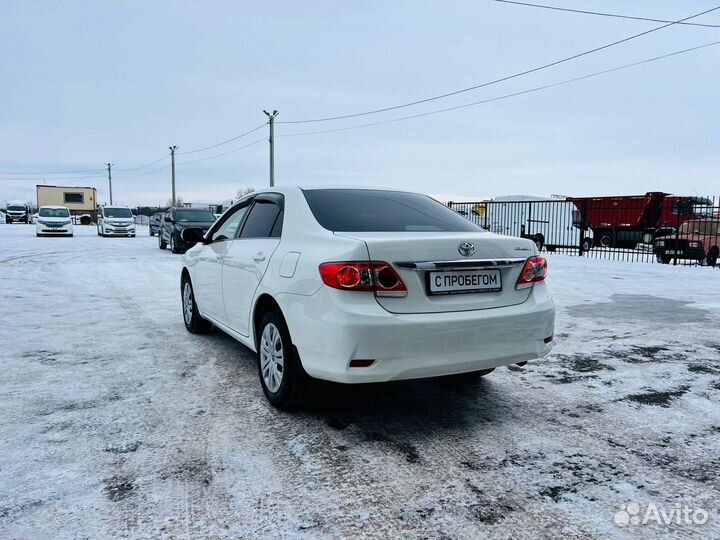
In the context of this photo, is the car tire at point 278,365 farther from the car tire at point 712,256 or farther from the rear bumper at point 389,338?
the car tire at point 712,256

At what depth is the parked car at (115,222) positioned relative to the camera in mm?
29203

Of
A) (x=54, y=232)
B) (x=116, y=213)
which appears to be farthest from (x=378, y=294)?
(x=54, y=232)

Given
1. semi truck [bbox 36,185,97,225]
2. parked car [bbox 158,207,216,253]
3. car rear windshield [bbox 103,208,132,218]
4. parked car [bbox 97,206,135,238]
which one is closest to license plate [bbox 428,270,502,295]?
parked car [bbox 158,207,216,253]

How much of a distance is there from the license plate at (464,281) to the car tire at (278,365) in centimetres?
100

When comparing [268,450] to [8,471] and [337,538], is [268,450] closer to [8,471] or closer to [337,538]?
[337,538]

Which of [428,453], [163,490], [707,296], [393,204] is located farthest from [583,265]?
[163,490]

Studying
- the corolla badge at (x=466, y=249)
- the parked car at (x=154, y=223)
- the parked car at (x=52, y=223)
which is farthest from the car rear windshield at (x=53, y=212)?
the corolla badge at (x=466, y=249)

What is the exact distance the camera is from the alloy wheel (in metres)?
3.61

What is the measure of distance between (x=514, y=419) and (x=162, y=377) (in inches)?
110

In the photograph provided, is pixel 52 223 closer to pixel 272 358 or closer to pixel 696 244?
pixel 696 244

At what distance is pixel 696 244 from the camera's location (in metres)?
16.5

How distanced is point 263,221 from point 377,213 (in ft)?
3.18

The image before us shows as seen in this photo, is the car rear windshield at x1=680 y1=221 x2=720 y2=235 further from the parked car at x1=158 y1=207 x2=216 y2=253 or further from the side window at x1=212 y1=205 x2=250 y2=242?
the side window at x1=212 y1=205 x2=250 y2=242

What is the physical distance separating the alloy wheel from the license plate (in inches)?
43.7
